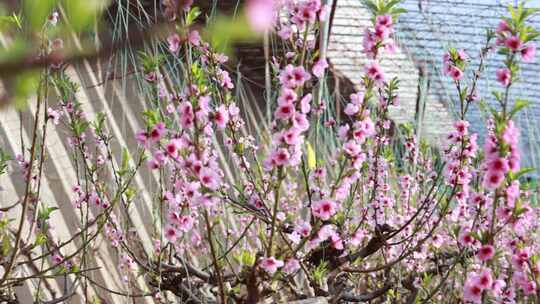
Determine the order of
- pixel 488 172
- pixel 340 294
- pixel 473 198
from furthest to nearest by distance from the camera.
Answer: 1. pixel 340 294
2. pixel 473 198
3. pixel 488 172

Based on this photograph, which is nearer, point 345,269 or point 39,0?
point 39,0

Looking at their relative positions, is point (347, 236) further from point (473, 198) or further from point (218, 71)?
point (218, 71)

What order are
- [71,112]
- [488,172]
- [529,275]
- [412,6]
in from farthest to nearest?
[412,6]
[71,112]
[529,275]
[488,172]

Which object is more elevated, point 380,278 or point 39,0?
point 39,0

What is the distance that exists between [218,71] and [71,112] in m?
0.69

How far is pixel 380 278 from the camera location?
3338mm

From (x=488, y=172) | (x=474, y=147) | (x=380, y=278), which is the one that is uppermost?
(x=488, y=172)

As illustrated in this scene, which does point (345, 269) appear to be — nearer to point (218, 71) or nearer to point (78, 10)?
point (218, 71)

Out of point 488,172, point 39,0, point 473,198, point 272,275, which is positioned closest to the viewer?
point 39,0

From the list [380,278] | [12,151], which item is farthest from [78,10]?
[12,151]

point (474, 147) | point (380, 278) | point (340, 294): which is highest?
point (474, 147)

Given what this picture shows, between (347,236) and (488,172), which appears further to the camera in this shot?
(347,236)

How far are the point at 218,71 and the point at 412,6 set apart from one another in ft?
15.2

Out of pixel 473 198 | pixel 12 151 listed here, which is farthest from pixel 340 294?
pixel 12 151
